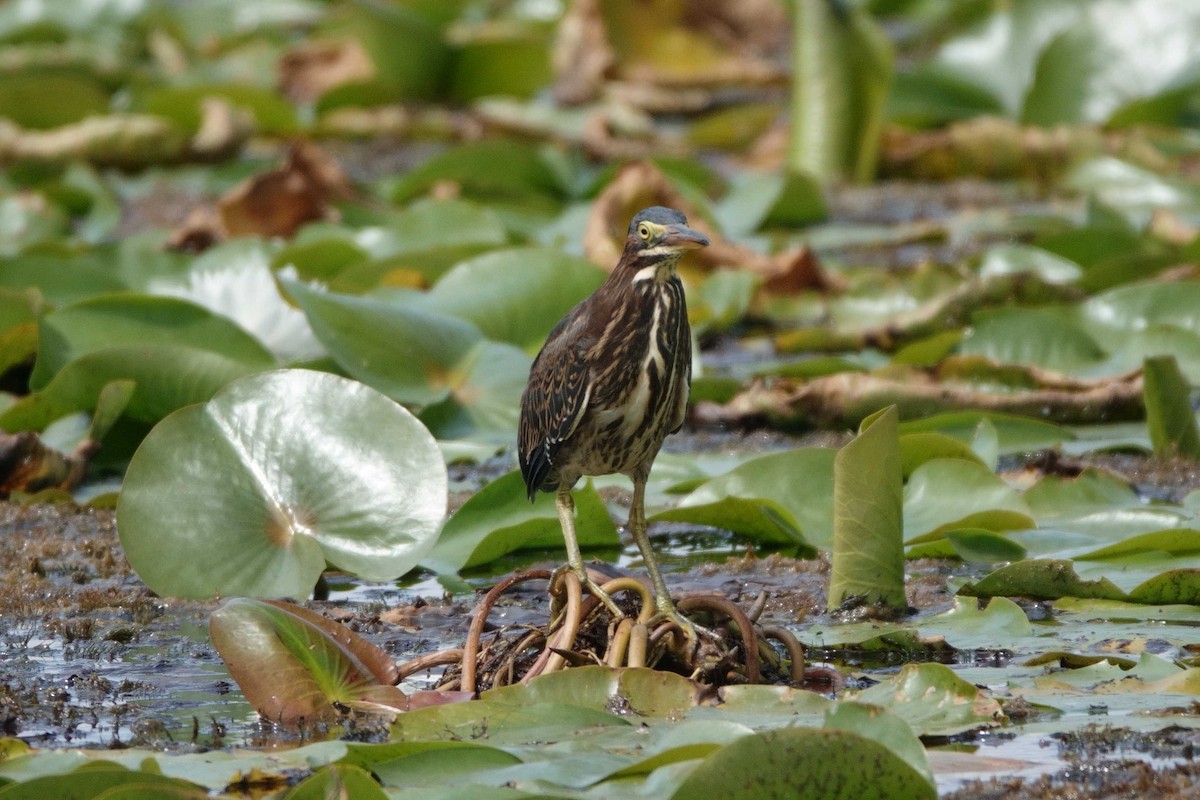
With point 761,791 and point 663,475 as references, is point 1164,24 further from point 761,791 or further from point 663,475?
point 761,791

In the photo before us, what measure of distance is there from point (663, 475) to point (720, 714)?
2.20 m

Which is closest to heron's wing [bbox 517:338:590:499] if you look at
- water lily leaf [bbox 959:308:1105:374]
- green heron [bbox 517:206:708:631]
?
green heron [bbox 517:206:708:631]

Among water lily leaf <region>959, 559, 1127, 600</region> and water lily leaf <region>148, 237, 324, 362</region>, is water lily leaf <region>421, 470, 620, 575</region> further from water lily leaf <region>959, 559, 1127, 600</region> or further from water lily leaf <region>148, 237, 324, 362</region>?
water lily leaf <region>148, 237, 324, 362</region>

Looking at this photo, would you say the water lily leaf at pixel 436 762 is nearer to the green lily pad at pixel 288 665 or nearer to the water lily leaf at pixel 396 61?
the green lily pad at pixel 288 665

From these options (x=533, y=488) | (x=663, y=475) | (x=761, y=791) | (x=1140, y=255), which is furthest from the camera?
(x=1140, y=255)

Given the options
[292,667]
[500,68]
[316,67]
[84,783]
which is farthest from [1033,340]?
[316,67]

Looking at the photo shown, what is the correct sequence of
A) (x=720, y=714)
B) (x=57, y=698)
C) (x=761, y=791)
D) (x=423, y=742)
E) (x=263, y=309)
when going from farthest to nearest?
(x=263, y=309)
(x=57, y=698)
(x=720, y=714)
(x=423, y=742)
(x=761, y=791)

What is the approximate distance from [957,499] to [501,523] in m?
1.34

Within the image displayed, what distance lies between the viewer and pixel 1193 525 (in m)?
4.86

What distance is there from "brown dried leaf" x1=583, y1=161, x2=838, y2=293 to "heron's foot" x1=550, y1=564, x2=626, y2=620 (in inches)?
157

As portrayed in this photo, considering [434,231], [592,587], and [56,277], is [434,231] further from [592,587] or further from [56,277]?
[592,587]

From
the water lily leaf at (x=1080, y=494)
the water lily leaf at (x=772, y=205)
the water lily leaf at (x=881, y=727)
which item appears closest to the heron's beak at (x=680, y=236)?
the water lily leaf at (x=881, y=727)

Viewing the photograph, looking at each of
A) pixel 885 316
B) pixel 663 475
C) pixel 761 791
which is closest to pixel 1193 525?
pixel 663 475

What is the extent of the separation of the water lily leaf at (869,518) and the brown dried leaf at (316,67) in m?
9.51
